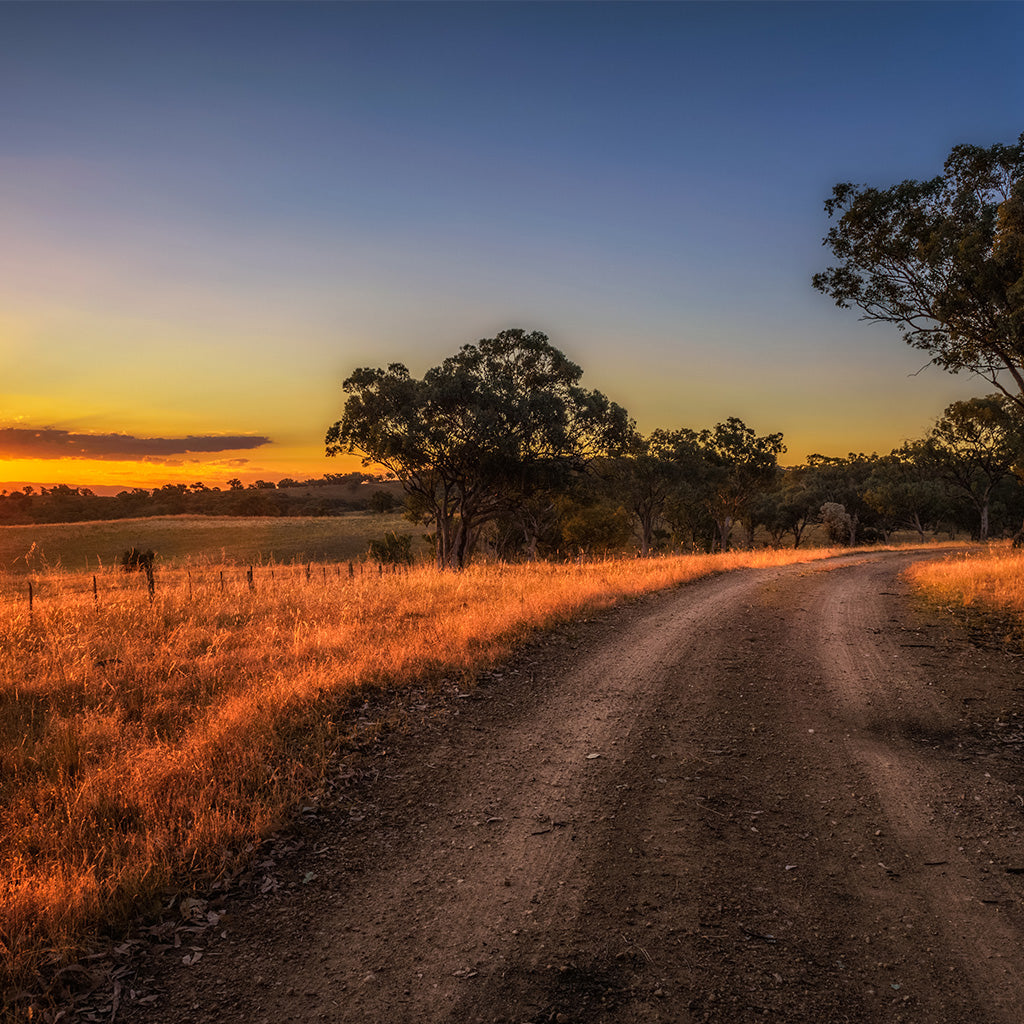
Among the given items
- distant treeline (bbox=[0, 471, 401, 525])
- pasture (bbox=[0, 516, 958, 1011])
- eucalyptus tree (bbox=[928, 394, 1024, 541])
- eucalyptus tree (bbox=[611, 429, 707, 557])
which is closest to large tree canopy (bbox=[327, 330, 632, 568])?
pasture (bbox=[0, 516, 958, 1011])

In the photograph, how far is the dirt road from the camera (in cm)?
341

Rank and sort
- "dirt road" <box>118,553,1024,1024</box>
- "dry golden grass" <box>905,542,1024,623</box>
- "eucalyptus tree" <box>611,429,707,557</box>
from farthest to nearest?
"eucalyptus tree" <box>611,429,707,557</box>
"dry golden grass" <box>905,542,1024,623</box>
"dirt road" <box>118,553,1024,1024</box>

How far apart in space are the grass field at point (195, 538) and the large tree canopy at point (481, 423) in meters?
35.8

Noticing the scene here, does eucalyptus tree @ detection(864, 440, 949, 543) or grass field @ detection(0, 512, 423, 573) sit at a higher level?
eucalyptus tree @ detection(864, 440, 949, 543)

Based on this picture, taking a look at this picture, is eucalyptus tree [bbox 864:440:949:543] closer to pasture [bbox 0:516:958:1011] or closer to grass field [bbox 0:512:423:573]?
grass field [bbox 0:512:423:573]

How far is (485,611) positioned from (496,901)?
8.66 meters

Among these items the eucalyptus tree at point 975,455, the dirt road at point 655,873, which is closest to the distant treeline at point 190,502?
the eucalyptus tree at point 975,455

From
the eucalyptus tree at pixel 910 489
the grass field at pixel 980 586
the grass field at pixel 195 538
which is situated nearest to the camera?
the grass field at pixel 980 586

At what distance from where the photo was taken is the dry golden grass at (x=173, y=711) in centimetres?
439

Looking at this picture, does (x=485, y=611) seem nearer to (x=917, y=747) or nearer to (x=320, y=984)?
(x=917, y=747)

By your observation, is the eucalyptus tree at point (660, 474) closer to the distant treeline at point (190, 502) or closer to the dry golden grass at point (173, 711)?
the dry golden grass at point (173, 711)

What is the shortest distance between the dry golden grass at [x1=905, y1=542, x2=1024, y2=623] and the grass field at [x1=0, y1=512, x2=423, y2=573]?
173 ft

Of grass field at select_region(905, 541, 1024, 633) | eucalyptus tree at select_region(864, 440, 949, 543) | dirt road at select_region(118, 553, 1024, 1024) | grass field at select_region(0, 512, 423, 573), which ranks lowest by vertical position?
grass field at select_region(0, 512, 423, 573)

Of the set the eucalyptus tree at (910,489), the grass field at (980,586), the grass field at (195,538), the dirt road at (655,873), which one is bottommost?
the grass field at (195,538)
